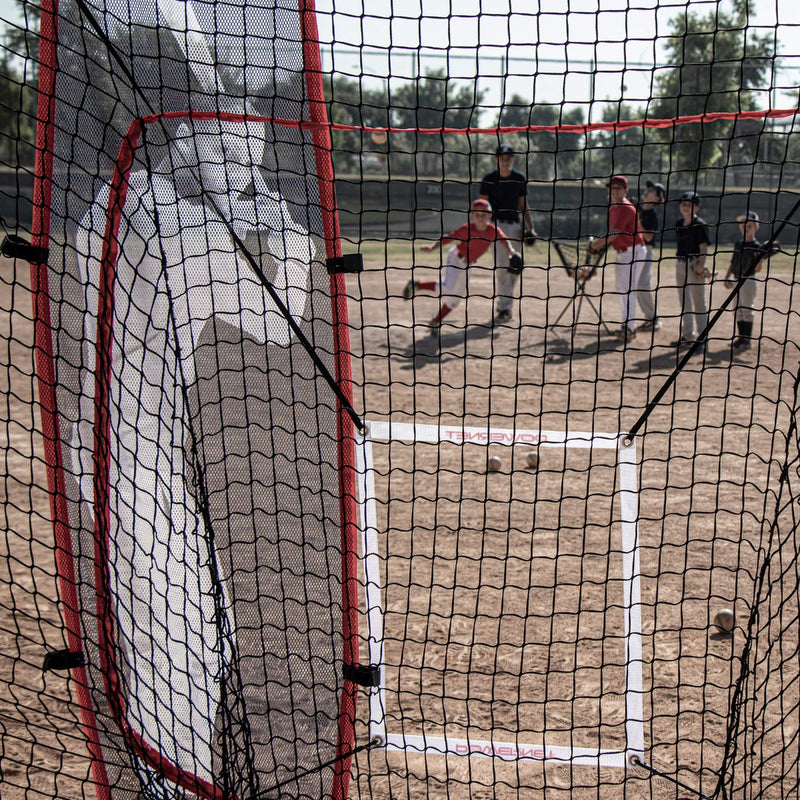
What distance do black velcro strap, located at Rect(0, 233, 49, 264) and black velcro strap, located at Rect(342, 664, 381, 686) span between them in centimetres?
179

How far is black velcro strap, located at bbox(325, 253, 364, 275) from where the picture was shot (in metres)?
3.19

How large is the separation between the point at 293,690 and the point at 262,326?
1.39m

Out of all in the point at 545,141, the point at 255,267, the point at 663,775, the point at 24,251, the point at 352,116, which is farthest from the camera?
the point at 352,116

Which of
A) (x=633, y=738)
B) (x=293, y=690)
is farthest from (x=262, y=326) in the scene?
(x=633, y=738)

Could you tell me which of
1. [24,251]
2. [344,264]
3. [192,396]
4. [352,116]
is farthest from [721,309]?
[352,116]

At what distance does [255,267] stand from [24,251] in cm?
75

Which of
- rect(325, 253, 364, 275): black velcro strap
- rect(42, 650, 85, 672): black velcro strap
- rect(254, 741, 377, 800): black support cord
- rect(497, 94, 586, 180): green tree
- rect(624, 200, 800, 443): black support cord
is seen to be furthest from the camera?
rect(497, 94, 586, 180): green tree

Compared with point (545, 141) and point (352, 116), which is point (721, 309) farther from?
point (352, 116)

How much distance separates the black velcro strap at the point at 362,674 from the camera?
3373 millimetres

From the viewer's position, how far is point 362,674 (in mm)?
3393

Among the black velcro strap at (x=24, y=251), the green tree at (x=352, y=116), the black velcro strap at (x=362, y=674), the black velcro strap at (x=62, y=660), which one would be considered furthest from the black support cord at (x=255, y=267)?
the green tree at (x=352, y=116)

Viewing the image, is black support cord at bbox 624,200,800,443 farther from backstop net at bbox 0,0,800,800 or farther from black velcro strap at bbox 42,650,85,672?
black velcro strap at bbox 42,650,85,672

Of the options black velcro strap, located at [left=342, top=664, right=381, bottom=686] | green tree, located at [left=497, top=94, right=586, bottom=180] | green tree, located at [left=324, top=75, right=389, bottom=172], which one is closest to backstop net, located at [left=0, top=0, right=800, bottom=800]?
black velcro strap, located at [left=342, top=664, right=381, bottom=686]

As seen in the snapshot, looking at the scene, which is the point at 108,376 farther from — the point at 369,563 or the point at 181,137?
the point at 369,563
